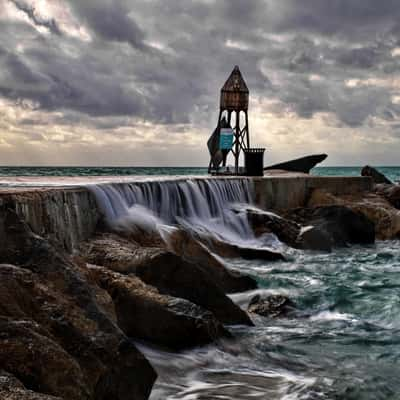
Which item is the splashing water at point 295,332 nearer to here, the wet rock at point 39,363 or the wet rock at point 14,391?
the wet rock at point 39,363

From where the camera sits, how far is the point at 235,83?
24047 millimetres

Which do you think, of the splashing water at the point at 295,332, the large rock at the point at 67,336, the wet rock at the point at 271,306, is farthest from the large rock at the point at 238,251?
the large rock at the point at 67,336

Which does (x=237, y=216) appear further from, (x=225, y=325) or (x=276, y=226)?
(x=225, y=325)

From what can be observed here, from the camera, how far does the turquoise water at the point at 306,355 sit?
16.3 ft

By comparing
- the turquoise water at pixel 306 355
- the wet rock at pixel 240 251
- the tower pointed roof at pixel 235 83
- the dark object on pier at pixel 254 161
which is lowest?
the turquoise water at pixel 306 355

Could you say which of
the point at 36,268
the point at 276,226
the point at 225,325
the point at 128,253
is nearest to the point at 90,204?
the point at 128,253

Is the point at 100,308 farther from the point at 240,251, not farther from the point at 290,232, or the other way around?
the point at 290,232

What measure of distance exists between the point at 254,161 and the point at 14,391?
690 inches

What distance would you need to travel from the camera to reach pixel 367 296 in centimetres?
916

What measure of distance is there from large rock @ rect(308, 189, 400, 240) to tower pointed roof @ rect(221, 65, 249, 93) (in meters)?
7.94

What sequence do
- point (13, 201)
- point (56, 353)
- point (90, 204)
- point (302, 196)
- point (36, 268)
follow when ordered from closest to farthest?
point (56, 353) → point (36, 268) → point (13, 201) → point (90, 204) → point (302, 196)

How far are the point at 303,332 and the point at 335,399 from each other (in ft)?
6.54

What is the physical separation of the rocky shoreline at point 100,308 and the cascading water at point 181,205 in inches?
26.8

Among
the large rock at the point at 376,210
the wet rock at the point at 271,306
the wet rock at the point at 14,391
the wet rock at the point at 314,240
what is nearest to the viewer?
the wet rock at the point at 14,391
